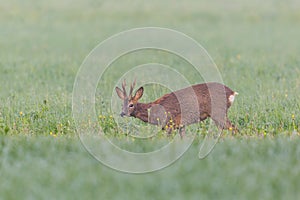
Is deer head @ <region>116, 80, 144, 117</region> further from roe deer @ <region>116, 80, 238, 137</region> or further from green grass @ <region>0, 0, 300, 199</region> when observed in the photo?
green grass @ <region>0, 0, 300, 199</region>

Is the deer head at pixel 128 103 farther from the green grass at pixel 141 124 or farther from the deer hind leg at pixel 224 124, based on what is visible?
the deer hind leg at pixel 224 124

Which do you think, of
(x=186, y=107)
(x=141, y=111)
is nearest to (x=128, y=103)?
(x=141, y=111)

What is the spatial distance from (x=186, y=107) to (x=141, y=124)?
78cm

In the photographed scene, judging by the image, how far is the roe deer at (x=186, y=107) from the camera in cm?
1028

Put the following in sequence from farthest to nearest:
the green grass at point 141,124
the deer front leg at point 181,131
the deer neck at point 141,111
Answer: the deer neck at point 141,111, the deer front leg at point 181,131, the green grass at point 141,124

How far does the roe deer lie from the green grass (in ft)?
0.84

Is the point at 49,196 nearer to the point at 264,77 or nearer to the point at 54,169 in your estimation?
the point at 54,169

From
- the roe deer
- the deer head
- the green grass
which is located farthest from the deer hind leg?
the deer head

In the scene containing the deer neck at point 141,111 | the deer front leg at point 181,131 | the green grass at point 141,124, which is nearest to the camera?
the green grass at point 141,124

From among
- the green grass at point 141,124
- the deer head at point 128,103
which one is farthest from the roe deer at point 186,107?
the green grass at point 141,124

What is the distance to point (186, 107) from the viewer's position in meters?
10.3

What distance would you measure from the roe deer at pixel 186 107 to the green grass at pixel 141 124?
10.1 inches

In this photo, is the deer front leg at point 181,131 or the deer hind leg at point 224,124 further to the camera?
the deer hind leg at point 224,124

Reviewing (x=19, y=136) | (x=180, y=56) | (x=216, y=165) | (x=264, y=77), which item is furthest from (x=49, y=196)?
(x=180, y=56)
